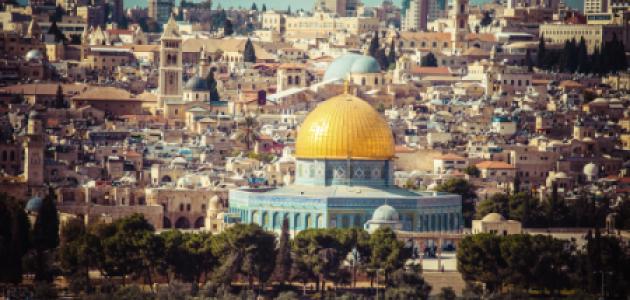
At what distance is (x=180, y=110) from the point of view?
462ft

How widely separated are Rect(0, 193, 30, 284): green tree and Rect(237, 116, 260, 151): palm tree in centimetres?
3300

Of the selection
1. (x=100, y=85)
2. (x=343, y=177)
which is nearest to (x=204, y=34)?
(x=100, y=85)

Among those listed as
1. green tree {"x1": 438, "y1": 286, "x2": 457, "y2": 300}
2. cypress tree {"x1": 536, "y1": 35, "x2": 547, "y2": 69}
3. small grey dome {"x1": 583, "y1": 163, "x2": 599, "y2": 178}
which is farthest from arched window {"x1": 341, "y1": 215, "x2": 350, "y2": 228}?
cypress tree {"x1": 536, "y1": 35, "x2": 547, "y2": 69}

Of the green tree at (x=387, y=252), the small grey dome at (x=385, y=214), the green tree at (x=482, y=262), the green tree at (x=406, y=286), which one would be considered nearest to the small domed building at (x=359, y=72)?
the small grey dome at (x=385, y=214)

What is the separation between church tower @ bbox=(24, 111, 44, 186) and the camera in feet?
348

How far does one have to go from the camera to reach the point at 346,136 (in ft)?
318

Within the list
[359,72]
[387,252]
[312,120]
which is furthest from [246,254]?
[359,72]

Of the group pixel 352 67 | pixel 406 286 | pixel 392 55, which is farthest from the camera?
pixel 392 55

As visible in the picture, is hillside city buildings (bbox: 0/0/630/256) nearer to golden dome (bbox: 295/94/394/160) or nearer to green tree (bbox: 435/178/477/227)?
golden dome (bbox: 295/94/394/160)

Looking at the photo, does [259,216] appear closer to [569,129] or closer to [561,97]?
[569,129]

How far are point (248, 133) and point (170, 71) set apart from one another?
1919 cm

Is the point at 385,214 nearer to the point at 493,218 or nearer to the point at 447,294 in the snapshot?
the point at 493,218

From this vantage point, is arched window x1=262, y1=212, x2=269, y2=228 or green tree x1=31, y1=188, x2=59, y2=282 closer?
green tree x1=31, y1=188, x2=59, y2=282

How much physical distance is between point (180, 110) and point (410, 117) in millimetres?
11961
